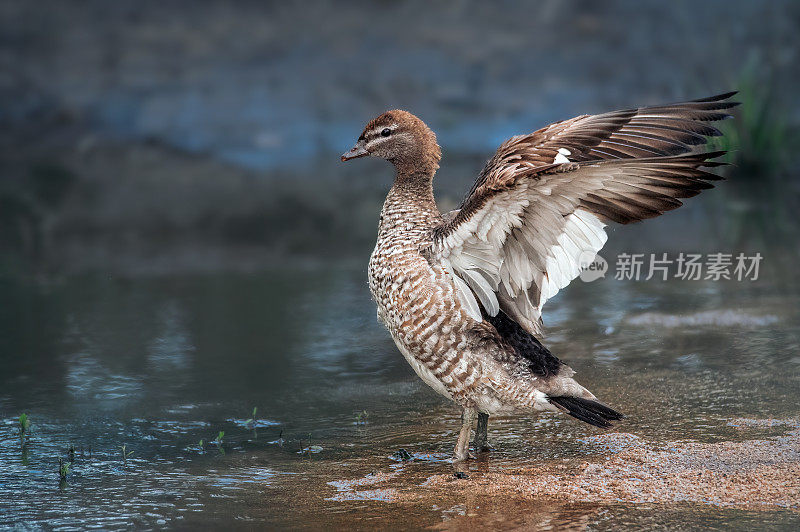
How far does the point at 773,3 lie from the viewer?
15.7m

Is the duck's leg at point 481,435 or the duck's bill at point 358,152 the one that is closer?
the duck's leg at point 481,435

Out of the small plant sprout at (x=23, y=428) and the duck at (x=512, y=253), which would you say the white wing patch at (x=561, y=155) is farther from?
the small plant sprout at (x=23, y=428)

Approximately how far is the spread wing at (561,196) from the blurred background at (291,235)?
0.88 meters

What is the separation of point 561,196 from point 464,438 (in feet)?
4.45

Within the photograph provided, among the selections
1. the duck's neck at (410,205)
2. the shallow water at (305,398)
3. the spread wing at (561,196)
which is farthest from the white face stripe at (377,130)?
the shallow water at (305,398)

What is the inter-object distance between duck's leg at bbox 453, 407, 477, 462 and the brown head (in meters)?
1.32

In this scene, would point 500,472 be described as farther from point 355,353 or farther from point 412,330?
point 355,353

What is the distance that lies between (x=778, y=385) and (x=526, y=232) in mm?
2165

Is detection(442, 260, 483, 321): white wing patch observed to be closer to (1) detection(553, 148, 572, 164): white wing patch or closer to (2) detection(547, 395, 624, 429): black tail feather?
(2) detection(547, 395, 624, 429): black tail feather

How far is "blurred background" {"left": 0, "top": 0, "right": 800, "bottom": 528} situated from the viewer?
525 centimetres

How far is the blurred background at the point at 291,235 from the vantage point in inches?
207

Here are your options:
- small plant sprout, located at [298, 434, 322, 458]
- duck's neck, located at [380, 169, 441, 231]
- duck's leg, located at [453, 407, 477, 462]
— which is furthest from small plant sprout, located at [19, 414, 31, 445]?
duck's leg, located at [453, 407, 477, 462]

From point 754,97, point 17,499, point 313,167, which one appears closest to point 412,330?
point 17,499

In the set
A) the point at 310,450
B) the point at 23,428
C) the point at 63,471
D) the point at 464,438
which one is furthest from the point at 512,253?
the point at 23,428
